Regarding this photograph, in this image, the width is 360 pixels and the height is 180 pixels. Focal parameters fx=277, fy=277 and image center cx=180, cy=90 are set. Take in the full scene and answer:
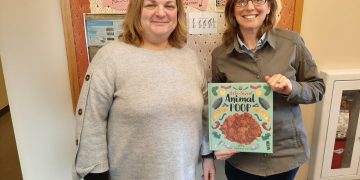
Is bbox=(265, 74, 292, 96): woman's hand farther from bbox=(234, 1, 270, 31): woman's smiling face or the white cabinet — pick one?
the white cabinet

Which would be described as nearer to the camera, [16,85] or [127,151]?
[127,151]

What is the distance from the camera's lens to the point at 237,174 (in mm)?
1191

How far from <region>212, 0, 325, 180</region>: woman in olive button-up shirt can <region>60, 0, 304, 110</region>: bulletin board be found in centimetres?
22

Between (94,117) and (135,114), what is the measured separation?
0.14 metres

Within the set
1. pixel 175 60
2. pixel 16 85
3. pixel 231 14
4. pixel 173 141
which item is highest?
pixel 231 14

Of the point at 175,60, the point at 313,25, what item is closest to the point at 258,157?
the point at 175,60

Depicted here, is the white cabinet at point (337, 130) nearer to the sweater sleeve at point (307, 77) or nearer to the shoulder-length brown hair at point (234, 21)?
the sweater sleeve at point (307, 77)

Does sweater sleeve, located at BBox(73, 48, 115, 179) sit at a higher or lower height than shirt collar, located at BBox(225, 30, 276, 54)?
lower

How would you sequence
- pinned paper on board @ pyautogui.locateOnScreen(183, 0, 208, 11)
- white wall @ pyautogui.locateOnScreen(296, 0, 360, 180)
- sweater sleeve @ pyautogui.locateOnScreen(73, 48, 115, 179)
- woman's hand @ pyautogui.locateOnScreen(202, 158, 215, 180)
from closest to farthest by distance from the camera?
1. sweater sleeve @ pyautogui.locateOnScreen(73, 48, 115, 179)
2. woman's hand @ pyautogui.locateOnScreen(202, 158, 215, 180)
3. pinned paper on board @ pyautogui.locateOnScreen(183, 0, 208, 11)
4. white wall @ pyautogui.locateOnScreen(296, 0, 360, 180)

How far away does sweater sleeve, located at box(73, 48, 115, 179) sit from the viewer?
90 cm

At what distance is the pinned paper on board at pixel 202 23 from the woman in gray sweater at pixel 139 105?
0.29 m

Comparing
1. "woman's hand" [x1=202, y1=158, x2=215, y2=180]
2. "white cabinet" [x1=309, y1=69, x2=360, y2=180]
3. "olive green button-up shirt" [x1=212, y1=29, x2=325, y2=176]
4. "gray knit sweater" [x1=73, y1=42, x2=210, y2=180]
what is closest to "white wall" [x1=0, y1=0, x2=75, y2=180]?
"gray knit sweater" [x1=73, y1=42, x2=210, y2=180]

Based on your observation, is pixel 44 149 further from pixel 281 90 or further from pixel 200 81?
pixel 281 90

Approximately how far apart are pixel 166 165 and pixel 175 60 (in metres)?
0.38
